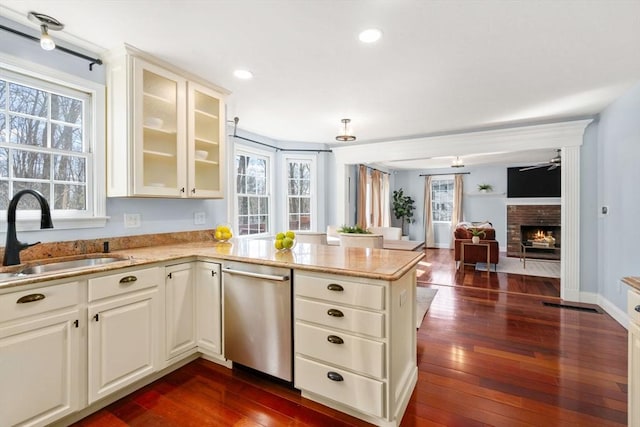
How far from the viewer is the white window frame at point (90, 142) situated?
6.90 feet

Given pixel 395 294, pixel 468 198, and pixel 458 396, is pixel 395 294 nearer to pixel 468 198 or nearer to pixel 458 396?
pixel 458 396

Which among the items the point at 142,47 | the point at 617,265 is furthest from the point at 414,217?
the point at 142,47

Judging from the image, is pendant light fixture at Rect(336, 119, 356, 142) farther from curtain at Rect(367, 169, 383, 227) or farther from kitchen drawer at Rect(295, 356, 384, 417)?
curtain at Rect(367, 169, 383, 227)

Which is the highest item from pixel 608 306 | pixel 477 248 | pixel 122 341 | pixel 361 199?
pixel 361 199

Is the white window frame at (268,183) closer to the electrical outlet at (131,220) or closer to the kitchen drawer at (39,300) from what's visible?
the electrical outlet at (131,220)

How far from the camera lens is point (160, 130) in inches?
102

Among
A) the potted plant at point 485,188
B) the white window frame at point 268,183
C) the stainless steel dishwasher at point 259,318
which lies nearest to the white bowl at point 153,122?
the stainless steel dishwasher at point 259,318

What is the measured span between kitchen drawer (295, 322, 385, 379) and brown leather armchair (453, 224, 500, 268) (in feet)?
16.7

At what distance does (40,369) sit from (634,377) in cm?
288

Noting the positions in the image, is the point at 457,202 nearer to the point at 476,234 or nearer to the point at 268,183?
the point at 476,234

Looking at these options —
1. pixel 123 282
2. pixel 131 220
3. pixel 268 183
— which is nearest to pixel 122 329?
pixel 123 282

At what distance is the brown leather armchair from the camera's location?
19.1ft

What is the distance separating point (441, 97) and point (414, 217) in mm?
6740

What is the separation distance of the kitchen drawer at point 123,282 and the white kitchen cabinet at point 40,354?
0.09 m
